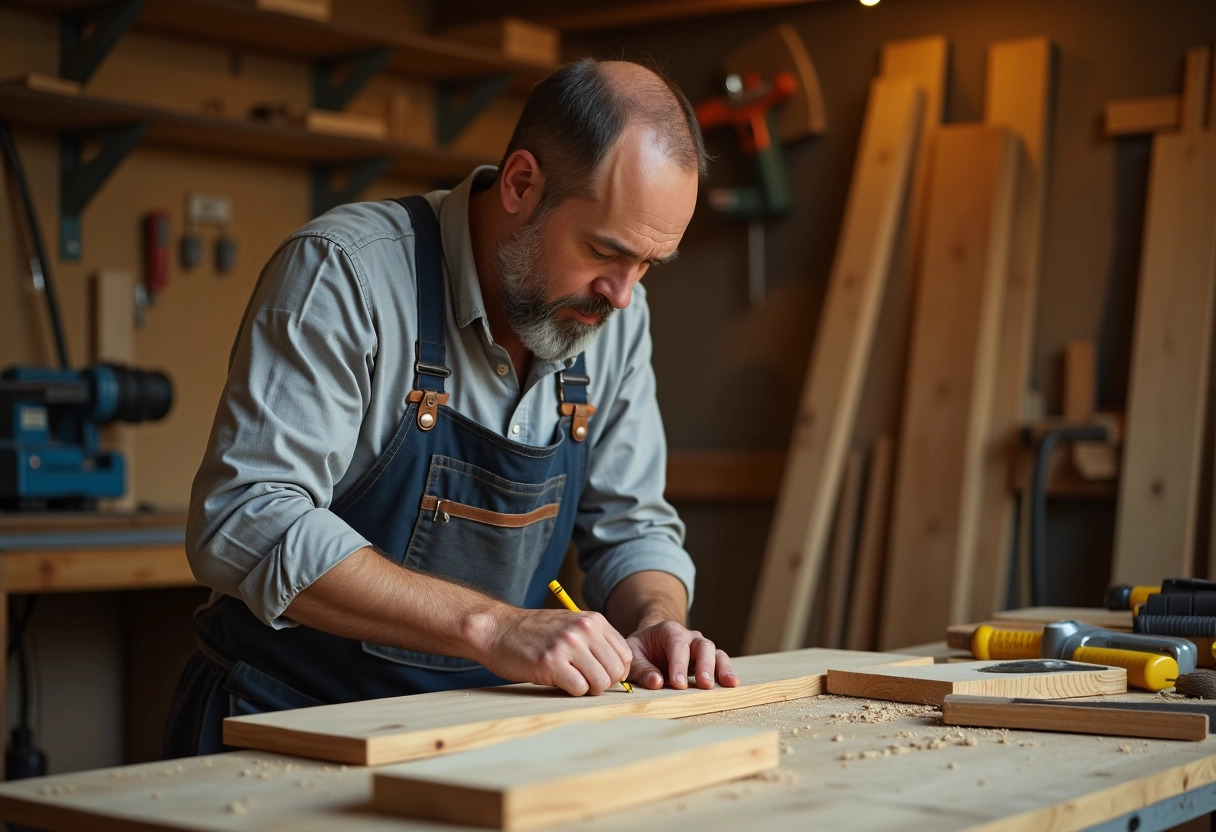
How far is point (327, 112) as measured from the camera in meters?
4.50

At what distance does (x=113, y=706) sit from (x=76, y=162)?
1695 mm

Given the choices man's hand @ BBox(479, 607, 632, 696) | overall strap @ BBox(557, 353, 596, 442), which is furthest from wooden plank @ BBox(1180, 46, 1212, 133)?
man's hand @ BBox(479, 607, 632, 696)

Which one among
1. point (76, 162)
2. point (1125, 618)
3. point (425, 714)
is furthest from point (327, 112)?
point (425, 714)

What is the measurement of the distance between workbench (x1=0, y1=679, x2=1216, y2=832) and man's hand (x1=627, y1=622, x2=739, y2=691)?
223mm

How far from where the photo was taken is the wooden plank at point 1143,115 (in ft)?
12.3

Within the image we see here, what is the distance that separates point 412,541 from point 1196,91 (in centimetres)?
283

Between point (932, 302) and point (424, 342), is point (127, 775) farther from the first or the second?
point (932, 302)

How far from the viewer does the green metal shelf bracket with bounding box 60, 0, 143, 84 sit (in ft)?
12.2

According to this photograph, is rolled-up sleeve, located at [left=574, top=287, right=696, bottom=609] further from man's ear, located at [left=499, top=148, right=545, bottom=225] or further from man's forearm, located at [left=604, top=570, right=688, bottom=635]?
man's ear, located at [left=499, top=148, right=545, bottom=225]

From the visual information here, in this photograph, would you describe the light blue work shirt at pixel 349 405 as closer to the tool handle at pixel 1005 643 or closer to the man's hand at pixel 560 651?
the man's hand at pixel 560 651

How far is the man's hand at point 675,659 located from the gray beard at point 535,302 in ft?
1.51

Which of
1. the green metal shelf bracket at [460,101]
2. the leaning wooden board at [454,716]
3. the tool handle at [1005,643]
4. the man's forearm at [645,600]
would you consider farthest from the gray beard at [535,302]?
the green metal shelf bracket at [460,101]

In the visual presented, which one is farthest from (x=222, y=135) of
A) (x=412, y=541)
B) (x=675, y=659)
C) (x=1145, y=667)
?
(x=1145, y=667)

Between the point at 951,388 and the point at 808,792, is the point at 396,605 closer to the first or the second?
the point at 808,792
